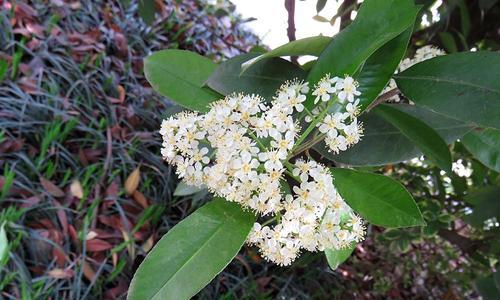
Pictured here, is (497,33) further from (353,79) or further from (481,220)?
(353,79)

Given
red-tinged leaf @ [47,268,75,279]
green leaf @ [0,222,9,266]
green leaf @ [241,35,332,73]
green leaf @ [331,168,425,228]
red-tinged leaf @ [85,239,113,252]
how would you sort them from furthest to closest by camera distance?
red-tinged leaf @ [85,239,113,252] → red-tinged leaf @ [47,268,75,279] → green leaf @ [0,222,9,266] → green leaf @ [241,35,332,73] → green leaf @ [331,168,425,228]

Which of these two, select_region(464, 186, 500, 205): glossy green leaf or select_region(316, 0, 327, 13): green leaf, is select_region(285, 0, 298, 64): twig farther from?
select_region(464, 186, 500, 205): glossy green leaf

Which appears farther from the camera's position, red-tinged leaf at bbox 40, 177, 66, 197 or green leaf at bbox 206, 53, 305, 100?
red-tinged leaf at bbox 40, 177, 66, 197

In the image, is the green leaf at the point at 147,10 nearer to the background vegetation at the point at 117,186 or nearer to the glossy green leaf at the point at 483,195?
the background vegetation at the point at 117,186

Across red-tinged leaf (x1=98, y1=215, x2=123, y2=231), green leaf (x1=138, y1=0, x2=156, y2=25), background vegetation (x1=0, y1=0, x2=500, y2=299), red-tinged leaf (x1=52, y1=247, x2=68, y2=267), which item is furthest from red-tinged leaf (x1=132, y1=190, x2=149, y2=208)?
green leaf (x1=138, y1=0, x2=156, y2=25)

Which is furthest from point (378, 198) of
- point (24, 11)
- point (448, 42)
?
point (24, 11)

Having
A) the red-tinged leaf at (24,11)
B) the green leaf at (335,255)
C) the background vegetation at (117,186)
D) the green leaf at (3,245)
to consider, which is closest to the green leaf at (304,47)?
the green leaf at (335,255)
